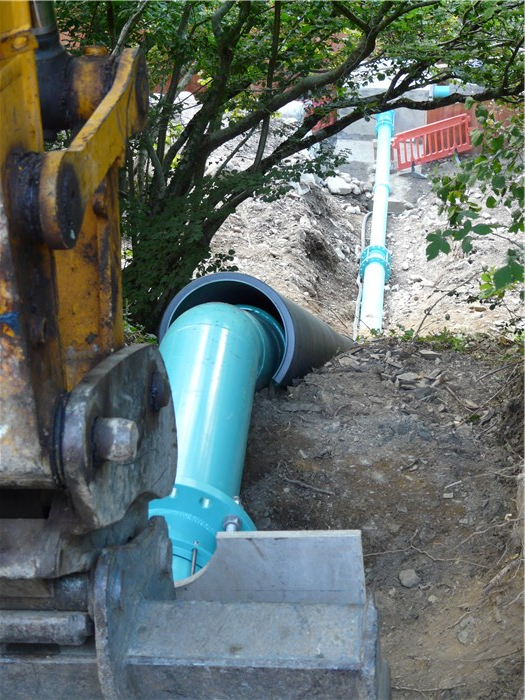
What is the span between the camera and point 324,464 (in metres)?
4.46

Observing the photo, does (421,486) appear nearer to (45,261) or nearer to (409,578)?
(409,578)

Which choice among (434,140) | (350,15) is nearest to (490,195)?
(350,15)

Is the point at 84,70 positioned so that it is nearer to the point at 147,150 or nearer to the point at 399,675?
the point at 399,675

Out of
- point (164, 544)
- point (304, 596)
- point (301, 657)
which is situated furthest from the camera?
point (304, 596)

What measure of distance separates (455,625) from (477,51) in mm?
4378

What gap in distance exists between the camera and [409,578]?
374 centimetres

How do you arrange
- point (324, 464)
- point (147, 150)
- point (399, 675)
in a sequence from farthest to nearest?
1. point (147, 150)
2. point (324, 464)
3. point (399, 675)

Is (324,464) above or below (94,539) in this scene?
below

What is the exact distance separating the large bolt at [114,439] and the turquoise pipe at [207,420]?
4.36 feet

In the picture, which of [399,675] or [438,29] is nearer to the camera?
[399,675]

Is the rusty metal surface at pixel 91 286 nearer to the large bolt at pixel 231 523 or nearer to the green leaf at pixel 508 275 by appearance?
the large bolt at pixel 231 523

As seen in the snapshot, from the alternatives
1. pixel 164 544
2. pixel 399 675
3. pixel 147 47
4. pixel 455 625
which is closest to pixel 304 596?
pixel 164 544

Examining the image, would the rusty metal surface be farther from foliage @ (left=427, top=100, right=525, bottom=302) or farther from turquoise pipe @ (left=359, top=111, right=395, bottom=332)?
turquoise pipe @ (left=359, top=111, right=395, bottom=332)

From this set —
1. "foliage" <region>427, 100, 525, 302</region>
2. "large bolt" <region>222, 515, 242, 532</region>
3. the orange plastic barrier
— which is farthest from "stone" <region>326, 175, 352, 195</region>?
"large bolt" <region>222, 515, 242, 532</region>
